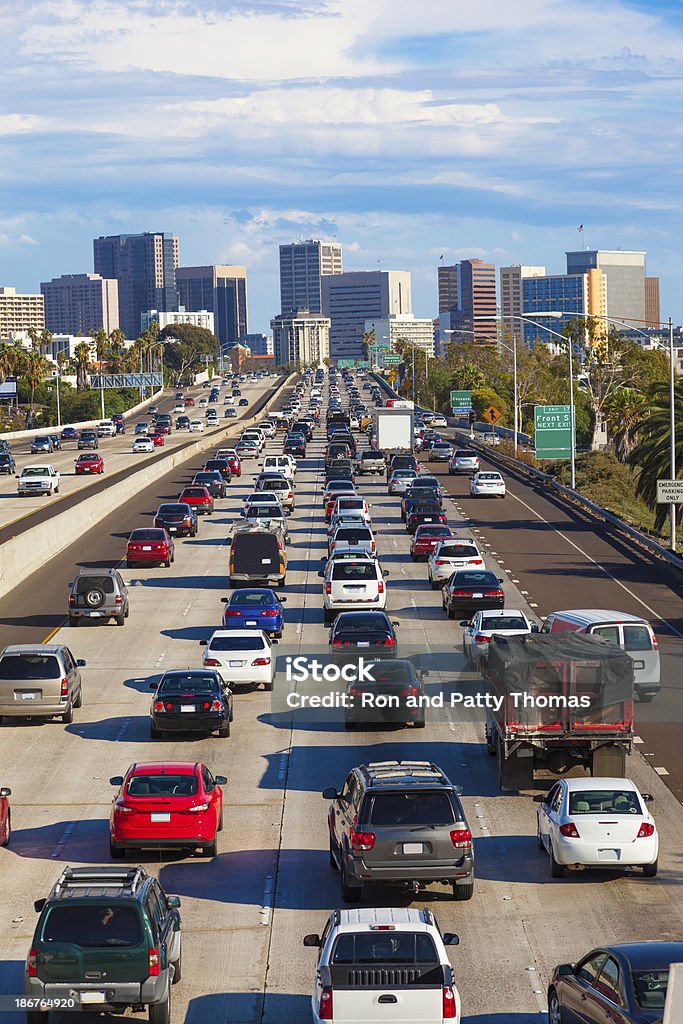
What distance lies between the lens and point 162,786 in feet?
68.9

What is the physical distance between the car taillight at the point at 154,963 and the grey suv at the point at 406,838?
15.3 feet

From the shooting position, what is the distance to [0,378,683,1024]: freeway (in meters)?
16.7

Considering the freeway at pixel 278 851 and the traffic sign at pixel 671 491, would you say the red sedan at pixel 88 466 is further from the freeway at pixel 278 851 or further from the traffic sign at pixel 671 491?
the freeway at pixel 278 851

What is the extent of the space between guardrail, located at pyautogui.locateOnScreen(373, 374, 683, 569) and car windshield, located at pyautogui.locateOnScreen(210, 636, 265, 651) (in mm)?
22710

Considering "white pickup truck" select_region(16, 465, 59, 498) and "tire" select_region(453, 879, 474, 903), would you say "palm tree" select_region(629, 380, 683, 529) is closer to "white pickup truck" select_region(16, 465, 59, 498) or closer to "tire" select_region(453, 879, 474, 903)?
"white pickup truck" select_region(16, 465, 59, 498)

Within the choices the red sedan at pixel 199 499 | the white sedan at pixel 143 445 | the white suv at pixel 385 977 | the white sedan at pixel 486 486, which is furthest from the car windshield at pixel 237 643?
the white sedan at pixel 143 445

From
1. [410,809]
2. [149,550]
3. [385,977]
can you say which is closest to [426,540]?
[149,550]

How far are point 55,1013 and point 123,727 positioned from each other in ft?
52.3

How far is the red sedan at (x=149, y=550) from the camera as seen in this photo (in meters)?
54.2

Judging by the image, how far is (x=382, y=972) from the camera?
1350 cm

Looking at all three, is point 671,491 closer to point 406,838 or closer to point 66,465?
point 406,838

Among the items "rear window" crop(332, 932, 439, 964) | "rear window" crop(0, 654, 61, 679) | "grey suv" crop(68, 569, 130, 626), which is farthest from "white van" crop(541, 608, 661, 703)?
"rear window" crop(332, 932, 439, 964)

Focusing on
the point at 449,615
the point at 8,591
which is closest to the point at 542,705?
the point at 449,615

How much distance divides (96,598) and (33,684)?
11.8 metres
